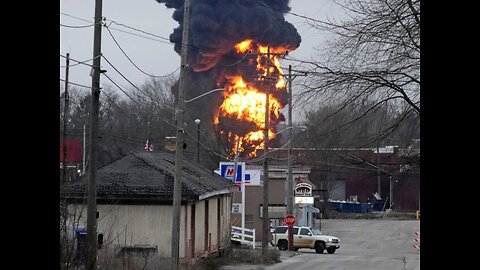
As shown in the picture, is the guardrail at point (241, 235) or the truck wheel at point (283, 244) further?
the truck wheel at point (283, 244)

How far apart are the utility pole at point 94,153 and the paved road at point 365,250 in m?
10.7

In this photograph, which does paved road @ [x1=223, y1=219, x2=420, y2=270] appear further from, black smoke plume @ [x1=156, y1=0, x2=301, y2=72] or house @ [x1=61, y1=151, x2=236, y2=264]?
black smoke plume @ [x1=156, y1=0, x2=301, y2=72]

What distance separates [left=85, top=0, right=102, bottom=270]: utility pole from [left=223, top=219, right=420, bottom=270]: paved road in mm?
10726

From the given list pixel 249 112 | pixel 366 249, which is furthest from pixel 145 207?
pixel 249 112

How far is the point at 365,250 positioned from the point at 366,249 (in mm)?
776

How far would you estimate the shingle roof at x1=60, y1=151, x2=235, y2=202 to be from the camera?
955 inches

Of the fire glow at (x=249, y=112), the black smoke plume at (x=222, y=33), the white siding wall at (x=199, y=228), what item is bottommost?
the white siding wall at (x=199, y=228)

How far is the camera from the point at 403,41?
33.1ft

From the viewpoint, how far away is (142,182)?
25297mm

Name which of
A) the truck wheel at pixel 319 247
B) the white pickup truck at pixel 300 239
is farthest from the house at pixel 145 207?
the white pickup truck at pixel 300 239

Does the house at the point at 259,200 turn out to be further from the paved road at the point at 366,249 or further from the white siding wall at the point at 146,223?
the white siding wall at the point at 146,223

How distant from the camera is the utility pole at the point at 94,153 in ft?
51.0

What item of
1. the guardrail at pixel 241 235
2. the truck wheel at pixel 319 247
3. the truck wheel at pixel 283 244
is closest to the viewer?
the guardrail at pixel 241 235
